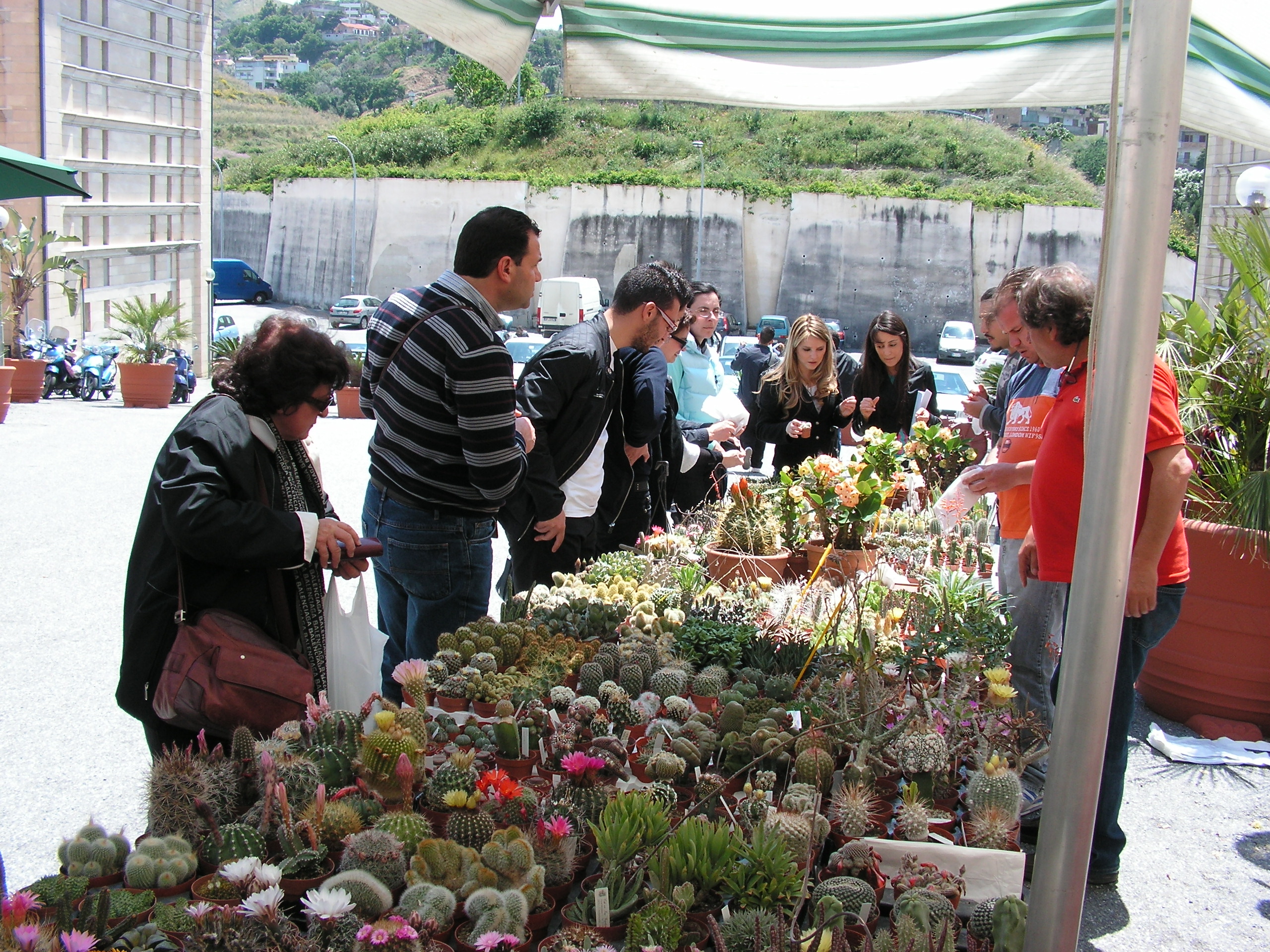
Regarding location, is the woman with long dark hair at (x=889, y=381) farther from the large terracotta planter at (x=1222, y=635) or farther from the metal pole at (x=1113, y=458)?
the metal pole at (x=1113, y=458)

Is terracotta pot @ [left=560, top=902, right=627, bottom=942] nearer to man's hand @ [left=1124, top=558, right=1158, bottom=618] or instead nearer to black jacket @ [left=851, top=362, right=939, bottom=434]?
man's hand @ [left=1124, top=558, right=1158, bottom=618]

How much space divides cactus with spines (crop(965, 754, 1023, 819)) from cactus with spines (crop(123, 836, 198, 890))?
61.6 inches

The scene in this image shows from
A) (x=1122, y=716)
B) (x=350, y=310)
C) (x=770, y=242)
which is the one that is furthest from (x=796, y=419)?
(x=770, y=242)

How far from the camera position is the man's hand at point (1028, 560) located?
2988 mm

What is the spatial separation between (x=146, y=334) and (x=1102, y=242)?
16.8 meters

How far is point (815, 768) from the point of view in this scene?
7.00ft

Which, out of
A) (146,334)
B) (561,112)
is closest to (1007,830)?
(146,334)

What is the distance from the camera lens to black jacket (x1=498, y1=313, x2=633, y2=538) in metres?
3.67

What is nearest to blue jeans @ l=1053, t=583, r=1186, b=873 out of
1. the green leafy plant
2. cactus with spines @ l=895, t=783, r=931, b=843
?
cactus with spines @ l=895, t=783, r=931, b=843

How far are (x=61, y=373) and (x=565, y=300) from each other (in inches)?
790

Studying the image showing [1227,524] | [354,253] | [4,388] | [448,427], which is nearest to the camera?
[448,427]

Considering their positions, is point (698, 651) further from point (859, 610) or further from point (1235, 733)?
point (1235, 733)

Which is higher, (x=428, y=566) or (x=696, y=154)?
(x=696, y=154)

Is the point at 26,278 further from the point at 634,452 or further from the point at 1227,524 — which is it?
the point at 1227,524
